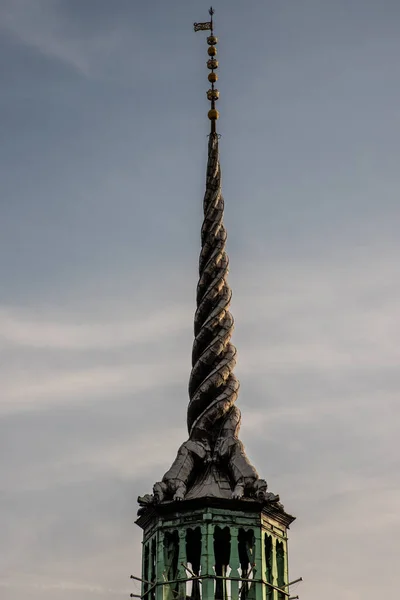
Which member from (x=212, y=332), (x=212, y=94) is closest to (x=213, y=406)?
(x=212, y=332)

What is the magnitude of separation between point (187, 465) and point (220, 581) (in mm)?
3471

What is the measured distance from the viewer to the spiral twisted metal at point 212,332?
47688mm

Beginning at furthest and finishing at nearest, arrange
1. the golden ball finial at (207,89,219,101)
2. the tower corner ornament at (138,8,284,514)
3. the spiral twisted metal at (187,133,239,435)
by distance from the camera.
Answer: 1. the golden ball finial at (207,89,219,101)
2. the spiral twisted metal at (187,133,239,435)
3. the tower corner ornament at (138,8,284,514)

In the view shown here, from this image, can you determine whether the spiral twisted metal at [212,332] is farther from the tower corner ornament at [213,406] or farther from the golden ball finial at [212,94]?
the golden ball finial at [212,94]

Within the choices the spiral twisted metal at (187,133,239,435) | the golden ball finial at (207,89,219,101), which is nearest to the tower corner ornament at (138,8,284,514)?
the spiral twisted metal at (187,133,239,435)

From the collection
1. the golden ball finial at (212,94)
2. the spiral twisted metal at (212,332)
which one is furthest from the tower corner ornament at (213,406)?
the golden ball finial at (212,94)

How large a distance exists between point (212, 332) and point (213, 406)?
2395 millimetres

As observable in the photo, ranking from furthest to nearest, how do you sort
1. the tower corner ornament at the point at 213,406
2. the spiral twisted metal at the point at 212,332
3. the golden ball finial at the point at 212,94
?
the golden ball finial at the point at 212,94 → the spiral twisted metal at the point at 212,332 → the tower corner ornament at the point at 213,406

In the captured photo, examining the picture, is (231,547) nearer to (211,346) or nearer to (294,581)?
(294,581)

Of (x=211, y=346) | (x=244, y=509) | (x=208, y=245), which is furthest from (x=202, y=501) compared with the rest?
(x=208, y=245)

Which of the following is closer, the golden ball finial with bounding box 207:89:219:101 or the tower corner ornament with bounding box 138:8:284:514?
the tower corner ornament with bounding box 138:8:284:514

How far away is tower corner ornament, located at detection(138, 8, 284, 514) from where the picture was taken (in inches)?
1794

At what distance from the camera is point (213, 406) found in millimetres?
47500

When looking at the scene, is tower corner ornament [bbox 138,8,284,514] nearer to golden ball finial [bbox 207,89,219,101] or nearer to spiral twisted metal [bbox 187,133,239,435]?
spiral twisted metal [bbox 187,133,239,435]
